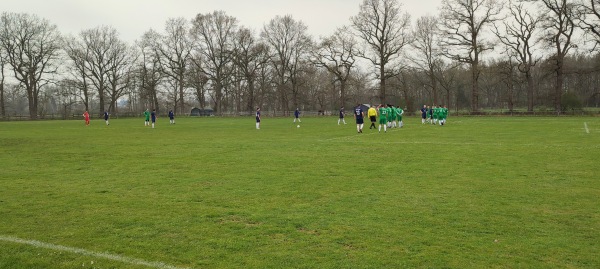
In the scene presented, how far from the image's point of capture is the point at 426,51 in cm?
6606

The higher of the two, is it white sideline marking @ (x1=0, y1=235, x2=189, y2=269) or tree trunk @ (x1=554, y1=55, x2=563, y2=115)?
tree trunk @ (x1=554, y1=55, x2=563, y2=115)

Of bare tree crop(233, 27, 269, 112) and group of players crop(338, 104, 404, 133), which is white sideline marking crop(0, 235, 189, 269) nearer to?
group of players crop(338, 104, 404, 133)

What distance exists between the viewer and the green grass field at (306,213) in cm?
522

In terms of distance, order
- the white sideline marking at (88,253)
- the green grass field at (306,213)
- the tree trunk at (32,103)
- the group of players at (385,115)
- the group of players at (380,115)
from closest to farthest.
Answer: the white sideline marking at (88,253) < the green grass field at (306,213) < the group of players at (380,115) < the group of players at (385,115) < the tree trunk at (32,103)

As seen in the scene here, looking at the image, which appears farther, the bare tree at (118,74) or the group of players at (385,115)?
the bare tree at (118,74)

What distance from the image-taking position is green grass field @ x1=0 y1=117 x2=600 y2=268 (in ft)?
17.1

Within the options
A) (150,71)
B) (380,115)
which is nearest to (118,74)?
(150,71)

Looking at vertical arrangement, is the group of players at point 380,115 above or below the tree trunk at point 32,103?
below

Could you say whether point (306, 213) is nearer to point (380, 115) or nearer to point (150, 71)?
point (380, 115)

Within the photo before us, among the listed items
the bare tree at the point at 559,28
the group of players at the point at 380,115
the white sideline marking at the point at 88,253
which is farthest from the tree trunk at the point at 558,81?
the white sideline marking at the point at 88,253

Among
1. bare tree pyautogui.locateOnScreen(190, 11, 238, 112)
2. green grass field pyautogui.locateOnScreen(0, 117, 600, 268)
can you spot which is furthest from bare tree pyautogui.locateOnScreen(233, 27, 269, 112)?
green grass field pyautogui.locateOnScreen(0, 117, 600, 268)

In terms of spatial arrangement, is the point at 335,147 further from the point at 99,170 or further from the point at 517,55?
the point at 517,55

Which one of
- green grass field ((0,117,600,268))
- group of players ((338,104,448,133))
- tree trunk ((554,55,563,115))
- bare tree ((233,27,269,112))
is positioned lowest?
green grass field ((0,117,600,268))

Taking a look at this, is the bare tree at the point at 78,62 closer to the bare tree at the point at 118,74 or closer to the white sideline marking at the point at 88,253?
the bare tree at the point at 118,74
